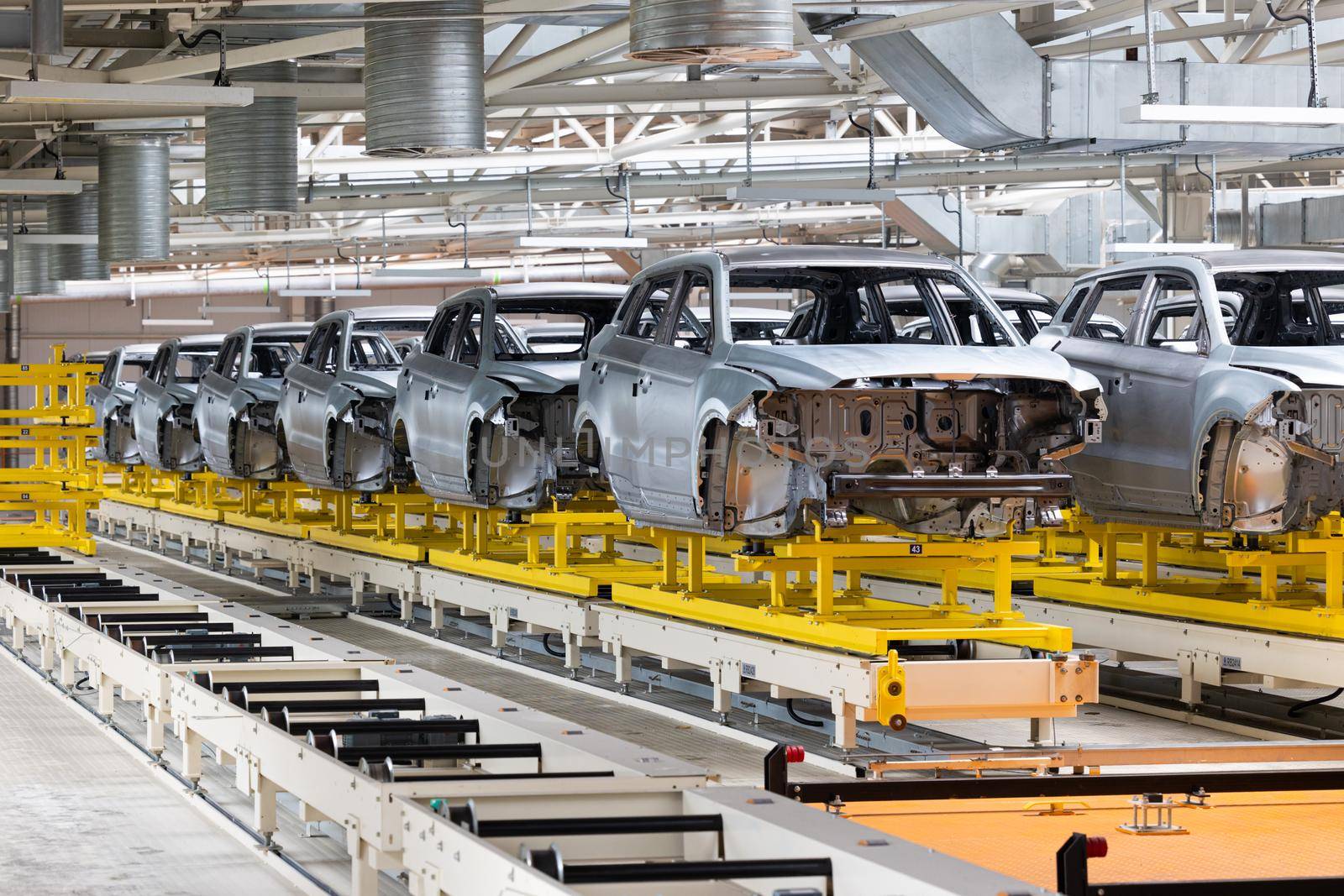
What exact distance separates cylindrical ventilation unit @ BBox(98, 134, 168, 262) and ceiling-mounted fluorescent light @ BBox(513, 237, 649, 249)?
322cm

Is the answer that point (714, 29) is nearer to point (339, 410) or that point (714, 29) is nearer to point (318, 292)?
point (339, 410)

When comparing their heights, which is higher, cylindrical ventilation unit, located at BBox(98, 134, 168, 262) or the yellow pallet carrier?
cylindrical ventilation unit, located at BBox(98, 134, 168, 262)

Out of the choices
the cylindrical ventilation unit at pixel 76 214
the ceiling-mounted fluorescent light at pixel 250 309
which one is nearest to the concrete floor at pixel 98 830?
the cylindrical ventilation unit at pixel 76 214

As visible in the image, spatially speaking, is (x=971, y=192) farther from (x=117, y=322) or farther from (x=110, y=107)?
(x=117, y=322)

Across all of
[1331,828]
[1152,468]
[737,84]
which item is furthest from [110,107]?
[1331,828]

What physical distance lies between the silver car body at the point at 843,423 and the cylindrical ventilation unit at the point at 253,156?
5915 mm

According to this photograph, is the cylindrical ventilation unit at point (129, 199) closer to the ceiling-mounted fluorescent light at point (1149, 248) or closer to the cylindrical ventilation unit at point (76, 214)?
the cylindrical ventilation unit at point (76, 214)

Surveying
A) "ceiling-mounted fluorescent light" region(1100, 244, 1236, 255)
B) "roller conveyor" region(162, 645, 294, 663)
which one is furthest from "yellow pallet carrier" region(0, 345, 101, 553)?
"ceiling-mounted fluorescent light" region(1100, 244, 1236, 255)

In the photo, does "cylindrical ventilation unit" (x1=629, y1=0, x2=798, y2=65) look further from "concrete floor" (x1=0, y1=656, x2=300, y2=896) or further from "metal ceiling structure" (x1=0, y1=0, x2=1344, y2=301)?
"concrete floor" (x1=0, y1=656, x2=300, y2=896)

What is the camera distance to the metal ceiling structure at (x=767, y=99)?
1078 cm

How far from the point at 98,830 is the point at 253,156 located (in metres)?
8.03

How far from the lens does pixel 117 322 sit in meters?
37.9

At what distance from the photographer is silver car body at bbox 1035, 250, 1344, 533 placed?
770 centimetres

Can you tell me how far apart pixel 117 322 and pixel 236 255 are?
7.12 meters
